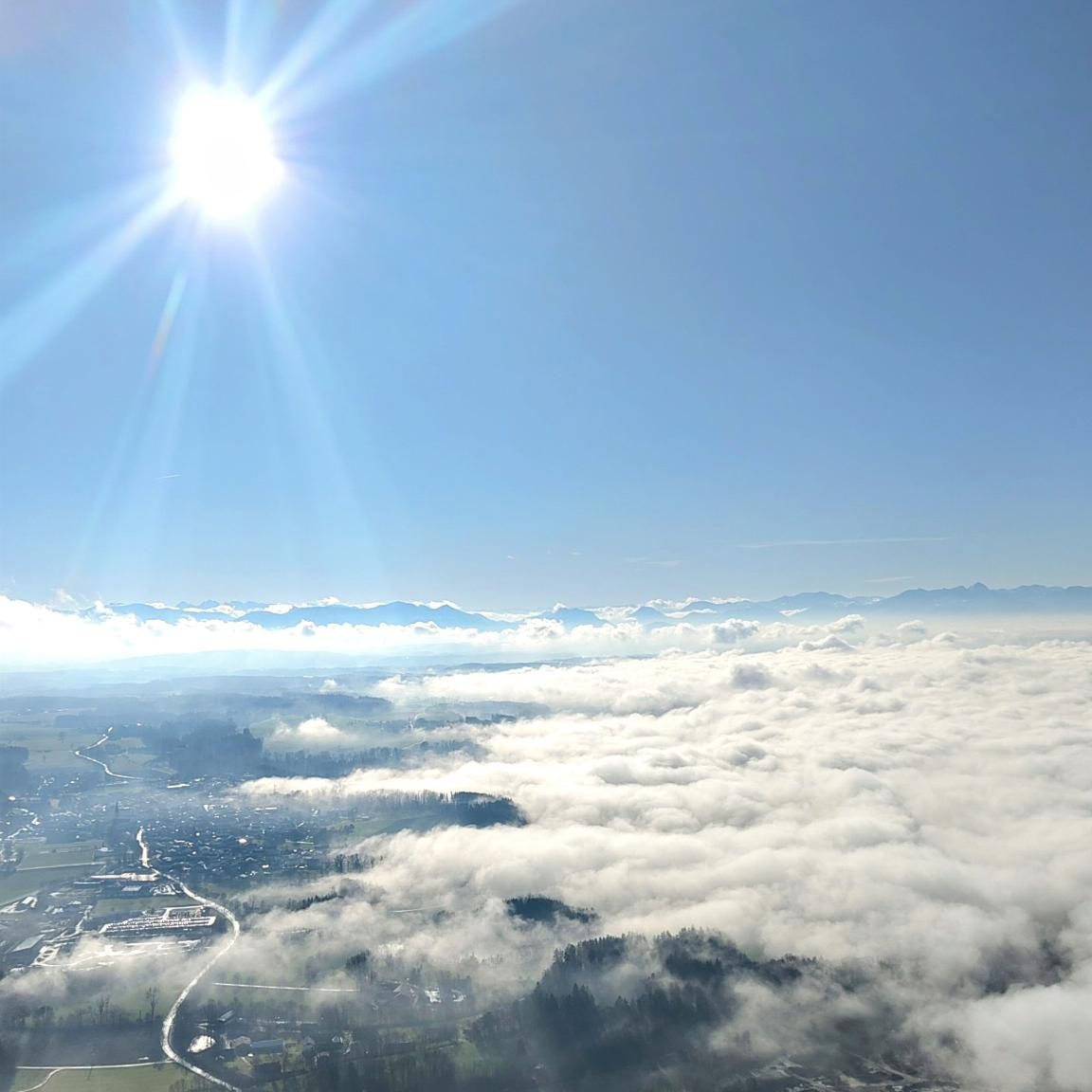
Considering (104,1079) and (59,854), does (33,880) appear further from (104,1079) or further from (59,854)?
(104,1079)

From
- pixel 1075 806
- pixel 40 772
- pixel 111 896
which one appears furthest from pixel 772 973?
pixel 40 772

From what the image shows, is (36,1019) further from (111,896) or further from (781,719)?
(781,719)

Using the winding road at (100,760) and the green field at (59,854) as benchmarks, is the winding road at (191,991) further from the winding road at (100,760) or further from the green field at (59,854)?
the winding road at (100,760)

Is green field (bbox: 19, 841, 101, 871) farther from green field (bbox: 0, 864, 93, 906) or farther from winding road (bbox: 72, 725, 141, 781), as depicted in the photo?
winding road (bbox: 72, 725, 141, 781)

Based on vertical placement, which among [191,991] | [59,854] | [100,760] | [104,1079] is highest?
[100,760]

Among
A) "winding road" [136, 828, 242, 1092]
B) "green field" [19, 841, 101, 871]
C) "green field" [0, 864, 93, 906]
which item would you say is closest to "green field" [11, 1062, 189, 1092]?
"winding road" [136, 828, 242, 1092]

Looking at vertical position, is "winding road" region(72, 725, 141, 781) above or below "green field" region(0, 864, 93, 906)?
above

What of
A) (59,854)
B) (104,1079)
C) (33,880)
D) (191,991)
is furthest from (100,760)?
(104,1079)

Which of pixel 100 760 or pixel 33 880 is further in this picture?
pixel 100 760
